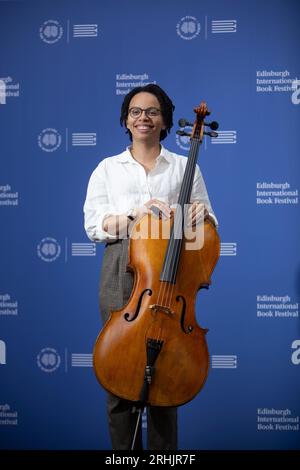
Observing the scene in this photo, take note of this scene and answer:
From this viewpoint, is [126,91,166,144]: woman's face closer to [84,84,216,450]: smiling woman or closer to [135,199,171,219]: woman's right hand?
[84,84,216,450]: smiling woman

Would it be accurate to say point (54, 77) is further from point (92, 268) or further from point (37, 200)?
point (92, 268)

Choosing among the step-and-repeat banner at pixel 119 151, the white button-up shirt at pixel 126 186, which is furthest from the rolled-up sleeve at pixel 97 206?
the step-and-repeat banner at pixel 119 151

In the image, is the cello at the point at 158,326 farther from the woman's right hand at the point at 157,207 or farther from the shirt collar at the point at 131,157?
the shirt collar at the point at 131,157

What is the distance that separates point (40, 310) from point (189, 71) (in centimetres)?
146

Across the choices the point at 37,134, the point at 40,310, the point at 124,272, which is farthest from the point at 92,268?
the point at 124,272

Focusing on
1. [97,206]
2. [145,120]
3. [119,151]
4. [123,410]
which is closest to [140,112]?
[145,120]

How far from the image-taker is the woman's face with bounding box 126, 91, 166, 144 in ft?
6.93

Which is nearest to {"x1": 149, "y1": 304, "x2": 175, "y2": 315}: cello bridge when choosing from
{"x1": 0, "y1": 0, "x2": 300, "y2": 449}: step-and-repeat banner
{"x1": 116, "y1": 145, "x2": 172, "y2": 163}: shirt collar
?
{"x1": 116, "y1": 145, "x2": 172, "y2": 163}: shirt collar

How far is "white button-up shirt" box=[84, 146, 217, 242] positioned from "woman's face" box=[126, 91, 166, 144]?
0.08m

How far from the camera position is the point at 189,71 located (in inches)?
115

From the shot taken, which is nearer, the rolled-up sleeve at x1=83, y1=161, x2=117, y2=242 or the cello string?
the cello string

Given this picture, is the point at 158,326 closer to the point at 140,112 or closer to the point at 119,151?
the point at 140,112

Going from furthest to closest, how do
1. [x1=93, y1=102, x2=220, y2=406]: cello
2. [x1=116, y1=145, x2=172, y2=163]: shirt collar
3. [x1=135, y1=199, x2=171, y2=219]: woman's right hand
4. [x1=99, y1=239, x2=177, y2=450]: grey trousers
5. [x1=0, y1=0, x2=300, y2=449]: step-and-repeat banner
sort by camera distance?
[x1=0, y1=0, x2=300, y2=449]: step-and-repeat banner, [x1=116, y1=145, x2=172, y2=163]: shirt collar, [x1=99, y1=239, x2=177, y2=450]: grey trousers, [x1=135, y1=199, x2=171, y2=219]: woman's right hand, [x1=93, y1=102, x2=220, y2=406]: cello
